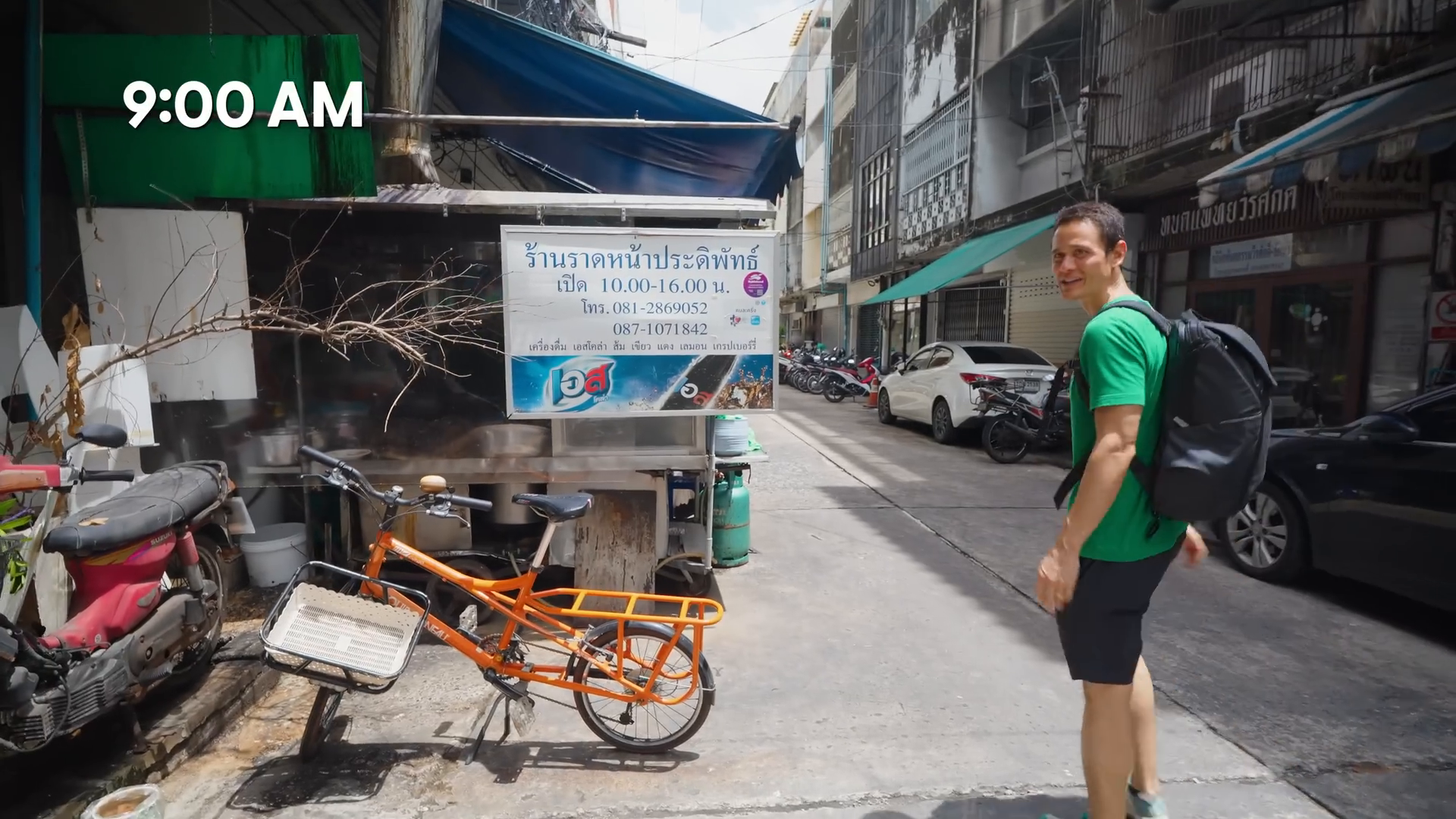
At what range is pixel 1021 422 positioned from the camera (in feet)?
31.1

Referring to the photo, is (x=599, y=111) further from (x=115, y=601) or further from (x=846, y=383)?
(x=846, y=383)

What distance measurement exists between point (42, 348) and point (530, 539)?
2.39m

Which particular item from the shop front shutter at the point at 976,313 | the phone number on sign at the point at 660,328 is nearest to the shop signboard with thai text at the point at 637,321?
the phone number on sign at the point at 660,328

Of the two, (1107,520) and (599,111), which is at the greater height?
(599,111)

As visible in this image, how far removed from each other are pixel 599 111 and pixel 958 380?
20.7ft

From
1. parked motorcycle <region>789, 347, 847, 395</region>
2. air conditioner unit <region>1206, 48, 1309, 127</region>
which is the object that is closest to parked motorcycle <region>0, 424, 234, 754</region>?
air conditioner unit <region>1206, 48, 1309, 127</region>

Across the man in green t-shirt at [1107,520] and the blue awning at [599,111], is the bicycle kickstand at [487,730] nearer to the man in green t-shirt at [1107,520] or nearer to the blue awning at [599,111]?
the man in green t-shirt at [1107,520]

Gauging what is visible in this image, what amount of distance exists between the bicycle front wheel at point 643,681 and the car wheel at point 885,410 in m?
10.6

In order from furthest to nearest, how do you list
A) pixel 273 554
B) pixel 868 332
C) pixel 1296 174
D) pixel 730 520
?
pixel 868 332
pixel 1296 174
pixel 730 520
pixel 273 554

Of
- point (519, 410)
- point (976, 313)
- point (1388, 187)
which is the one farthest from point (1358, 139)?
point (976, 313)

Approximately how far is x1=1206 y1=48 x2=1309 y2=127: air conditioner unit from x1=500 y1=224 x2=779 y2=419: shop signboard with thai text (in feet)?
22.5

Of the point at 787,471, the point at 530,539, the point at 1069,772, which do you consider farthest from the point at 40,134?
the point at 787,471

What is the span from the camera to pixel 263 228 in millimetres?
4066

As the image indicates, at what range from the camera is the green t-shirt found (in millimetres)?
2049
